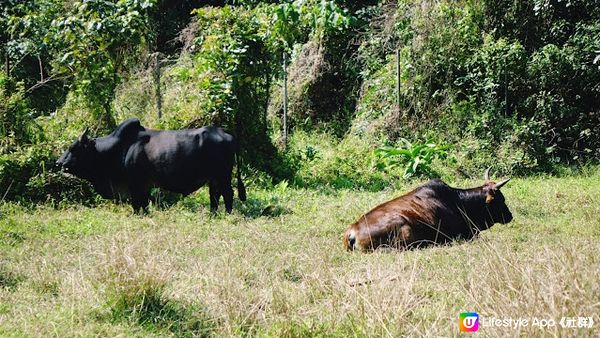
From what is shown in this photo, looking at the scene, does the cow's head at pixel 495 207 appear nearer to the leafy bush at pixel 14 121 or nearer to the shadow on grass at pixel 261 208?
the shadow on grass at pixel 261 208

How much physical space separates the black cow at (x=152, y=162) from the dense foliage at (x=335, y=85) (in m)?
0.65

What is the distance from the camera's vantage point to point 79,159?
31.2ft

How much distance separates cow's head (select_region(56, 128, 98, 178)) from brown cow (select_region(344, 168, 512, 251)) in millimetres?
4269

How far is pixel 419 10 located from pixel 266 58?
461 centimetres

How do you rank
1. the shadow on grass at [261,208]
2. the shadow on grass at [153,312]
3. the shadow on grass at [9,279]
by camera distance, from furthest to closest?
1. the shadow on grass at [261,208]
2. the shadow on grass at [9,279]
3. the shadow on grass at [153,312]

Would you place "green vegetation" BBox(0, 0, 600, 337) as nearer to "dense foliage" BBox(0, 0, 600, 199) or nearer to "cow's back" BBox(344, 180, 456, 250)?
"dense foliage" BBox(0, 0, 600, 199)

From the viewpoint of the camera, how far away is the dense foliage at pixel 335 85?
10.7 metres

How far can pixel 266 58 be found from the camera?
38.4 feet

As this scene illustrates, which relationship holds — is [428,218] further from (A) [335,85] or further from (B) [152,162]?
(A) [335,85]

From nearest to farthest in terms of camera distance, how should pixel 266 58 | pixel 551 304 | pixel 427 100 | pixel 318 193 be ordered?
1. pixel 551 304
2. pixel 318 193
3. pixel 266 58
4. pixel 427 100

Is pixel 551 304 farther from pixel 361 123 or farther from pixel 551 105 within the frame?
pixel 361 123

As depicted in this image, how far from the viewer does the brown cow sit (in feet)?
23.0

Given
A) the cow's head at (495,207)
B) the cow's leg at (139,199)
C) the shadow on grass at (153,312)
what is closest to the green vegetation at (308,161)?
the shadow on grass at (153,312)

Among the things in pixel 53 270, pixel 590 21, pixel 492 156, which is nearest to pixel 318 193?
pixel 492 156
